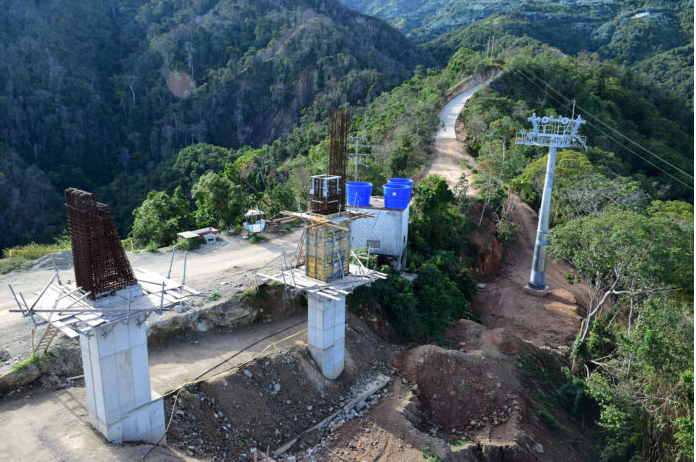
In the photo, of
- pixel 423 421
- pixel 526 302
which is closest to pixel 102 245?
pixel 423 421

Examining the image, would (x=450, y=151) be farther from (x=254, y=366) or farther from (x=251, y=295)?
(x=254, y=366)

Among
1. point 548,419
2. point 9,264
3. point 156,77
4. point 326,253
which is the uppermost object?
point 156,77

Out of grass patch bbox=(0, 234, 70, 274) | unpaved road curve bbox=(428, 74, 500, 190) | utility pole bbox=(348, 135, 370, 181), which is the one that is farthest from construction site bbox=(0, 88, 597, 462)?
unpaved road curve bbox=(428, 74, 500, 190)

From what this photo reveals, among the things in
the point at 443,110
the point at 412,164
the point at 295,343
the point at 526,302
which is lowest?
the point at 526,302

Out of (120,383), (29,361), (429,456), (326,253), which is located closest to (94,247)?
(120,383)

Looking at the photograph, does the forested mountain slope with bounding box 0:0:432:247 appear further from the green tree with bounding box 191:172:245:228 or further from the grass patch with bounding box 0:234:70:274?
the grass patch with bounding box 0:234:70:274

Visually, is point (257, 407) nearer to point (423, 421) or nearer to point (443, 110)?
point (423, 421)
